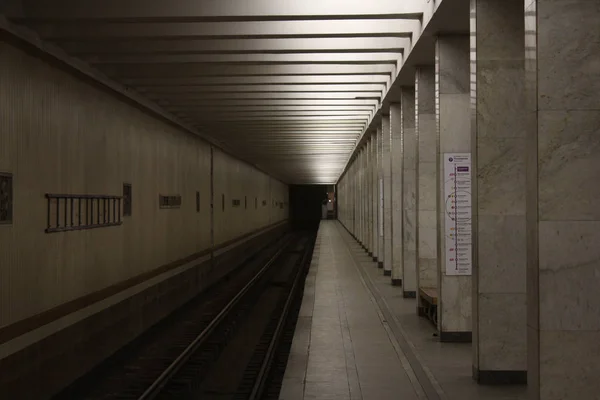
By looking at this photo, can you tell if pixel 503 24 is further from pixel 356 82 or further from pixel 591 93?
pixel 356 82

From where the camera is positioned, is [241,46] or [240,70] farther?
[240,70]

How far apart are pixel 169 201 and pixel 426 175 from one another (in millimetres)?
8188

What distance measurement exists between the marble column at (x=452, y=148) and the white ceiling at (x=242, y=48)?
676 mm

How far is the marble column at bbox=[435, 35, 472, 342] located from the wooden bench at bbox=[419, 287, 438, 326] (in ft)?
2.68

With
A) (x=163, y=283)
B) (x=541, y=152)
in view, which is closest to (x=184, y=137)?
(x=163, y=283)

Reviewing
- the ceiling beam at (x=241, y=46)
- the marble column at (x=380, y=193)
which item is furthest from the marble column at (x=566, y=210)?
the marble column at (x=380, y=193)

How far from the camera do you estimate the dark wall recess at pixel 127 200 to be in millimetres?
13859

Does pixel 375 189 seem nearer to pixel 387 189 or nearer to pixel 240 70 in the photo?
pixel 387 189

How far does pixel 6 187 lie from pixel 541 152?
593cm

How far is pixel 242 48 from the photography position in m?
10.6

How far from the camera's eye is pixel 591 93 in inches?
210

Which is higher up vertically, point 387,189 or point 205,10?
point 205,10

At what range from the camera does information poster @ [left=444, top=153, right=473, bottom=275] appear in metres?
9.38

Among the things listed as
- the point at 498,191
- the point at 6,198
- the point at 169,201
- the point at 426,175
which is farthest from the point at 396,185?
the point at 6,198
